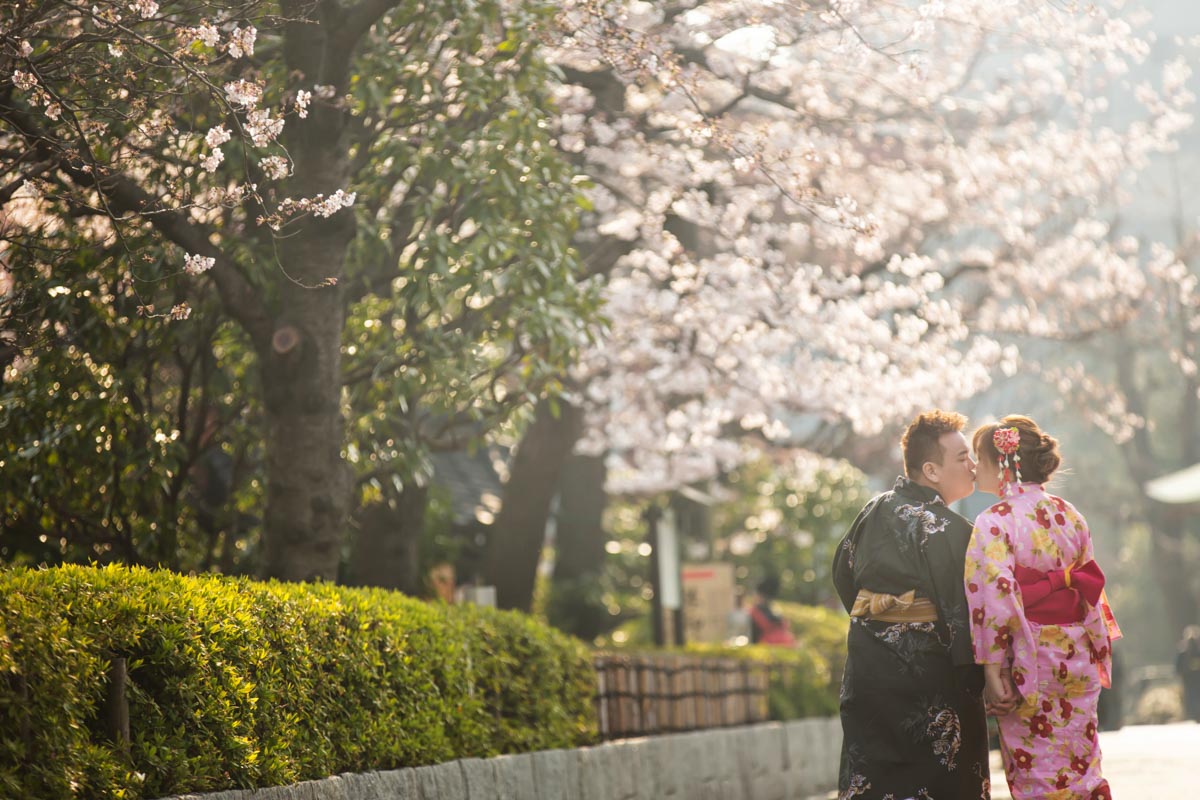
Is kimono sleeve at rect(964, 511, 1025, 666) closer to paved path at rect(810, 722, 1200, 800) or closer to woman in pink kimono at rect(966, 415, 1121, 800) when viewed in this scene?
woman in pink kimono at rect(966, 415, 1121, 800)

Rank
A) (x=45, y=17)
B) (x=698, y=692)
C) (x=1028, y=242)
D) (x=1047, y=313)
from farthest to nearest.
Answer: (x=1047, y=313) → (x=1028, y=242) → (x=698, y=692) → (x=45, y=17)

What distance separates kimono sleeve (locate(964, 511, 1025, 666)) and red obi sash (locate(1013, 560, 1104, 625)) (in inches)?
4.1

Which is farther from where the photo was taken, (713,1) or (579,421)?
(579,421)

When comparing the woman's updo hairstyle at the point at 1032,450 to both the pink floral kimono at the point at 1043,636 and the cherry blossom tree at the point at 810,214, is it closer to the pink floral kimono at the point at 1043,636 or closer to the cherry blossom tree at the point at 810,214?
the pink floral kimono at the point at 1043,636

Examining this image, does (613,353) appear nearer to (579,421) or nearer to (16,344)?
(579,421)

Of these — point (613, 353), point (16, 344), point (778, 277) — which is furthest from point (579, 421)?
point (16, 344)

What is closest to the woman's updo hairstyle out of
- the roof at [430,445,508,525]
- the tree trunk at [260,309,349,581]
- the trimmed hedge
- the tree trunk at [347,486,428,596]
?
the trimmed hedge

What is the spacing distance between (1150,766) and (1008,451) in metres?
6.86

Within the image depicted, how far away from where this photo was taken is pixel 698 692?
39.4 feet

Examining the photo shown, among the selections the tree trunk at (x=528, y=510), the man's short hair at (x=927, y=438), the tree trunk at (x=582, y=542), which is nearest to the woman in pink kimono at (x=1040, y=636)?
A: the man's short hair at (x=927, y=438)

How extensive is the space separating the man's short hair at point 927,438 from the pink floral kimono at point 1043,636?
39cm

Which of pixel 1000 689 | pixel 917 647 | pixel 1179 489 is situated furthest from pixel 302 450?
pixel 1179 489

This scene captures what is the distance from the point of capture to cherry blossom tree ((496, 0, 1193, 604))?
12.5 m

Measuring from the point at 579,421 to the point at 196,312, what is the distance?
6.42 metres
